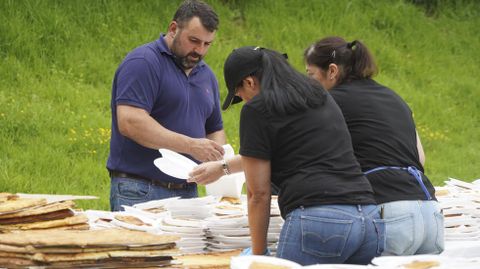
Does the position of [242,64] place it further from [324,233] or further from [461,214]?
[461,214]

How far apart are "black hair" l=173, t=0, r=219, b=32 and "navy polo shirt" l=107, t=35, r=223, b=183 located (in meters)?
0.17

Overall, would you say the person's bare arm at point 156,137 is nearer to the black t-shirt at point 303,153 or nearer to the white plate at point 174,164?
the white plate at point 174,164

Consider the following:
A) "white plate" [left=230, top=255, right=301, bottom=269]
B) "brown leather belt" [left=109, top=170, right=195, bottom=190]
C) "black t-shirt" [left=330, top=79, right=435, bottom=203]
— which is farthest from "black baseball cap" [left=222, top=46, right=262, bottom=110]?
"brown leather belt" [left=109, top=170, right=195, bottom=190]

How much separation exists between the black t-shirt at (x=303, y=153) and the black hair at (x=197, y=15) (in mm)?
1627

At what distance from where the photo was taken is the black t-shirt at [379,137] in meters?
4.08

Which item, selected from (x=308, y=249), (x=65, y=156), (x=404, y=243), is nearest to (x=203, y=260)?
(x=308, y=249)

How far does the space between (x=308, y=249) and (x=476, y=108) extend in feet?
33.9

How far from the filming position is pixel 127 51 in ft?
35.8

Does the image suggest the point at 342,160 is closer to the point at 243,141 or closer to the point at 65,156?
the point at 243,141

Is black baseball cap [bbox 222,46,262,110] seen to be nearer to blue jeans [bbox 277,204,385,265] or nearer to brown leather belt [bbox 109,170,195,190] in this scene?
blue jeans [bbox 277,204,385,265]

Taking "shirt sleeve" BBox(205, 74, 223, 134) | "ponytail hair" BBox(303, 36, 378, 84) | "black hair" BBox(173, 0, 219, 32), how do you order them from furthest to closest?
"shirt sleeve" BBox(205, 74, 223, 134)
"black hair" BBox(173, 0, 219, 32)
"ponytail hair" BBox(303, 36, 378, 84)

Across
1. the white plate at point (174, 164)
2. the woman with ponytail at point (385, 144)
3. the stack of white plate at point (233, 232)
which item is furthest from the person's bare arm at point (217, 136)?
the woman with ponytail at point (385, 144)

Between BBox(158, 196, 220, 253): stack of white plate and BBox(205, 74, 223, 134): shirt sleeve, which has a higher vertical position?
BBox(205, 74, 223, 134): shirt sleeve

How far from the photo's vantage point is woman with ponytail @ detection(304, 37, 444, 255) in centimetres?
399
